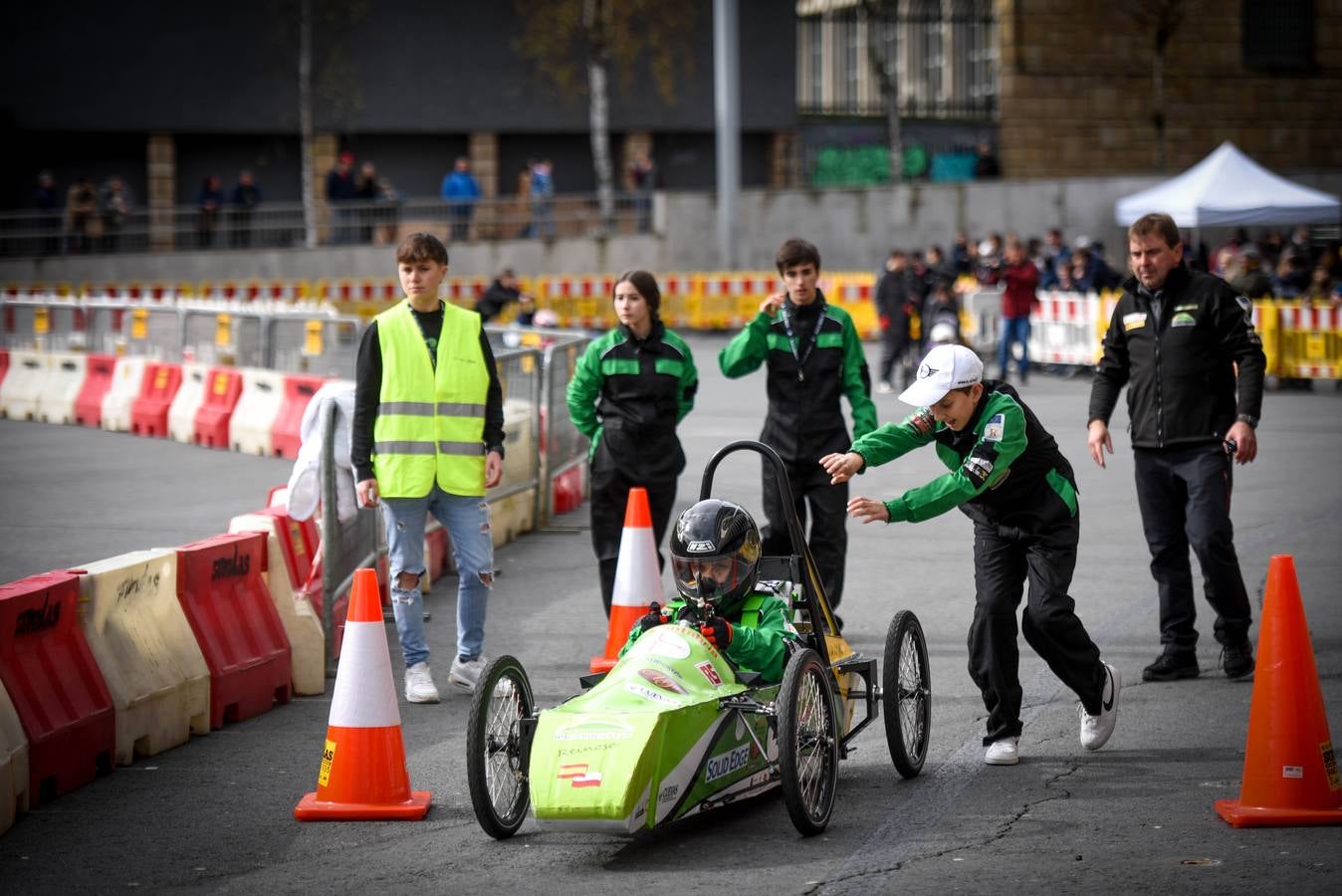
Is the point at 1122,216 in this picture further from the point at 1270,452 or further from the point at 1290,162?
the point at 1290,162

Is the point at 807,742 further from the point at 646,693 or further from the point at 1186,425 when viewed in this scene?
the point at 1186,425

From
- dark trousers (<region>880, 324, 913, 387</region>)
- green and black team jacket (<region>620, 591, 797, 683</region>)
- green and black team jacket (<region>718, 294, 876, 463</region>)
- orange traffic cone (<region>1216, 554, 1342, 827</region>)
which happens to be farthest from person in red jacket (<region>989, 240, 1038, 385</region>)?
orange traffic cone (<region>1216, 554, 1342, 827</region>)

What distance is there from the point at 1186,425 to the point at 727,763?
3.49 m

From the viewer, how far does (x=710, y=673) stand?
671 centimetres

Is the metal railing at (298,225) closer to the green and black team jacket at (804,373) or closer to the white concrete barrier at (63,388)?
the white concrete barrier at (63,388)

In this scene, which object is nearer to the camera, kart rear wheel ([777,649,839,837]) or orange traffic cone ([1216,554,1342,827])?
kart rear wheel ([777,649,839,837])

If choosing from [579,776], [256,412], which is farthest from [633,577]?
[256,412]

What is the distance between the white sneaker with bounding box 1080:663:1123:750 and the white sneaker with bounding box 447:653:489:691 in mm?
2757

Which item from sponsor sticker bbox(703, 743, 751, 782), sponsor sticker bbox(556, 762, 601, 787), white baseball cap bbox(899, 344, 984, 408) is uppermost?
white baseball cap bbox(899, 344, 984, 408)

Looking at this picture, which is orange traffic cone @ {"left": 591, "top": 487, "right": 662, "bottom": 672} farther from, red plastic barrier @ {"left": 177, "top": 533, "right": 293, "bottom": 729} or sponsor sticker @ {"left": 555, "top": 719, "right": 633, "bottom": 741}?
sponsor sticker @ {"left": 555, "top": 719, "right": 633, "bottom": 741}

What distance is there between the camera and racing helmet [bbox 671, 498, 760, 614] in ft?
23.3

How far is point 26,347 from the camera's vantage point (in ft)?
75.9

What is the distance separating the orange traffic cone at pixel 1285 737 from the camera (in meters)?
6.61

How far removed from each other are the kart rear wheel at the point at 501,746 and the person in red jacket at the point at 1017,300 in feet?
61.9
